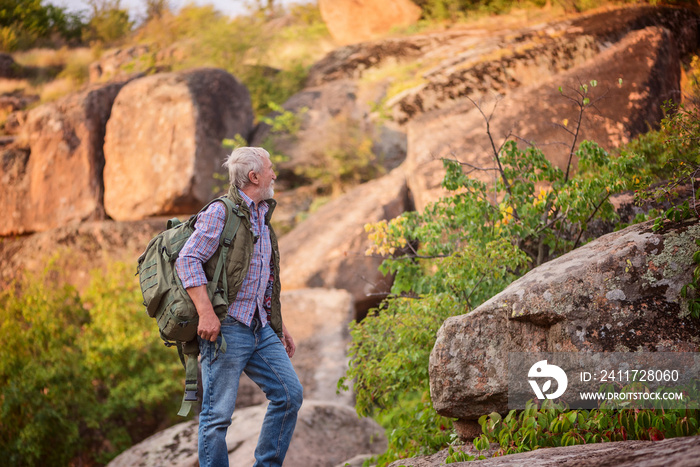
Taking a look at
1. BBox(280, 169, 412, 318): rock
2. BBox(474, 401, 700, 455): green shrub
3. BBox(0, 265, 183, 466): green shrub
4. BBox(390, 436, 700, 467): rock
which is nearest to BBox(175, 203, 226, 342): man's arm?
BBox(390, 436, 700, 467): rock

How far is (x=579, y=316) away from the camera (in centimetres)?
340

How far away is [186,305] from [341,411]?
3187 millimetres

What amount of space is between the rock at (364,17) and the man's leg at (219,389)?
48.7 feet

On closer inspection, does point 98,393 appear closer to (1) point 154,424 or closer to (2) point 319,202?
(1) point 154,424

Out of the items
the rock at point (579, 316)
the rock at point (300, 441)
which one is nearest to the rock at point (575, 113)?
the rock at point (300, 441)

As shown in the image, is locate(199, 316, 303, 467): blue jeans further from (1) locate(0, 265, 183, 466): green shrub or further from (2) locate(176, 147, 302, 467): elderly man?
(1) locate(0, 265, 183, 466): green shrub

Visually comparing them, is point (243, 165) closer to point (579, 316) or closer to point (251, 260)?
point (251, 260)

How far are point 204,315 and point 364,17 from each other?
52.8 feet

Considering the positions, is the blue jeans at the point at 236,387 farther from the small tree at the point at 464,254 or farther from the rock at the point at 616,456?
A: the small tree at the point at 464,254

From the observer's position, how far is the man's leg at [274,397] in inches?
131

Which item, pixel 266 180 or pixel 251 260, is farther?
pixel 266 180

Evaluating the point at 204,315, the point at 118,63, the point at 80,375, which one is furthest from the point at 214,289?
the point at 118,63

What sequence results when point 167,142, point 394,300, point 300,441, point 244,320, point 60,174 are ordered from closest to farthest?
point 244,320 → point 394,300 → point 300,441 → point 167,142 → point 60,174

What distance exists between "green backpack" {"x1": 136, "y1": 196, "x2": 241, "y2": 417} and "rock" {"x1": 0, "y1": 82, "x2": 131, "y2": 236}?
1095 cm
